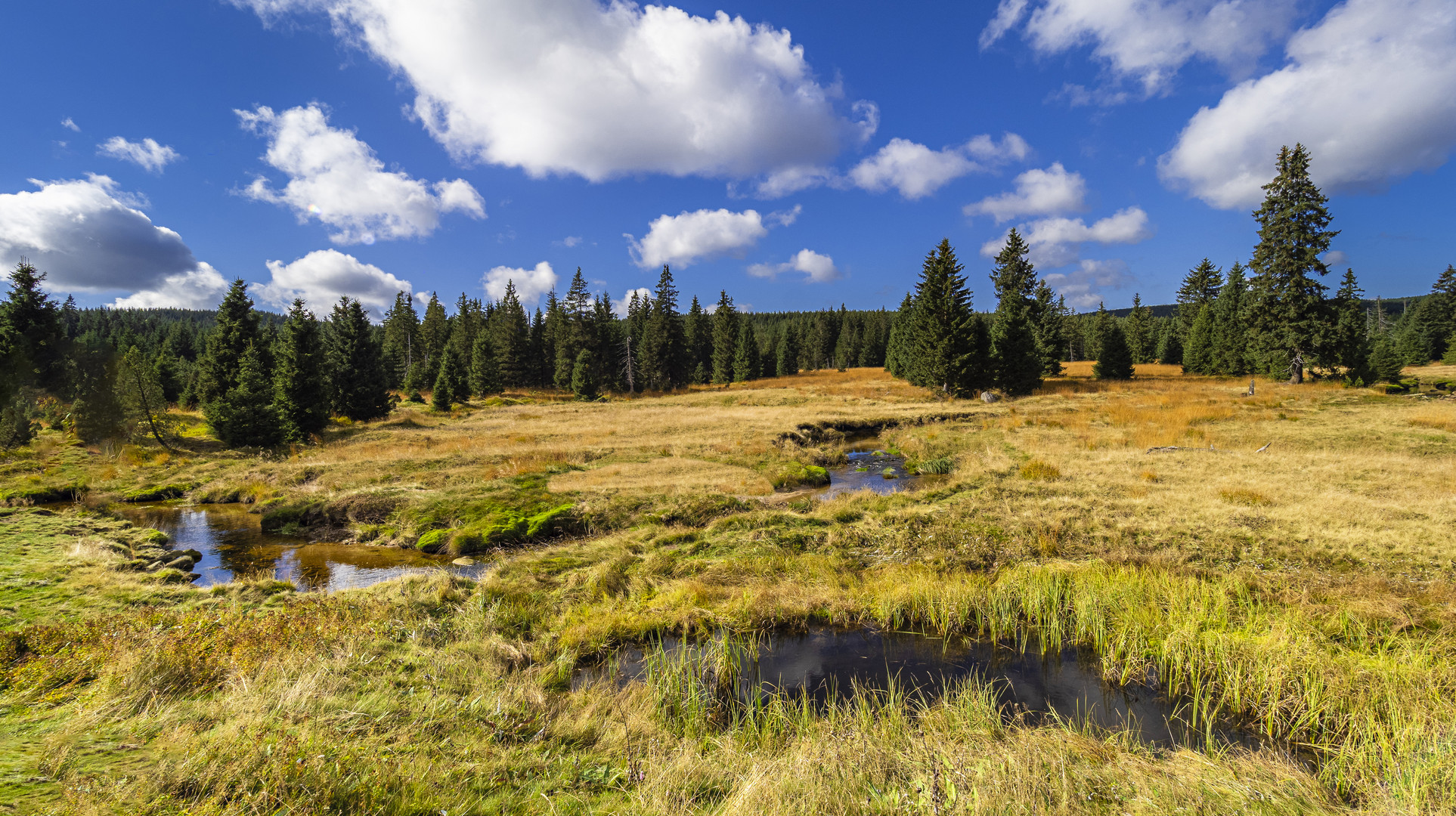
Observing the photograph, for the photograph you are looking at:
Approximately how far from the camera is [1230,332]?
5578 centimetres

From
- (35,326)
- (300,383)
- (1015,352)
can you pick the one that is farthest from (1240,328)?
(35,326)

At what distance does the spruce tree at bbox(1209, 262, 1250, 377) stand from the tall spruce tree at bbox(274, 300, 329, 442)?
7993 centimetres

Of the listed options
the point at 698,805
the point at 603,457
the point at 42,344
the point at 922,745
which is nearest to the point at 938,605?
the point at 922,745

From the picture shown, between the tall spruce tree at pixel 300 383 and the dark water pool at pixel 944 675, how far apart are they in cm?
3679

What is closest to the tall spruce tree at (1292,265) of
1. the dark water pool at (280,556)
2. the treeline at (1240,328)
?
the treeline at (1240,328)

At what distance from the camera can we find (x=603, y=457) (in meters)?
26.2

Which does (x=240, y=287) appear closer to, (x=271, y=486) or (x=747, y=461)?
(x=271, y=486)

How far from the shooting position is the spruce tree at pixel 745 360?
86.2 meters

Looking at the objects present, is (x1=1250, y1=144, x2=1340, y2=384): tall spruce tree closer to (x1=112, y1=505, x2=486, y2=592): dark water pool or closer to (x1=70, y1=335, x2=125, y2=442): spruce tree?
(x1=112, y1=505, x2=486, y2=592): dark water pool

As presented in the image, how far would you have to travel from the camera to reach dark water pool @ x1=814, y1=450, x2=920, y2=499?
Result: 20.3 metres

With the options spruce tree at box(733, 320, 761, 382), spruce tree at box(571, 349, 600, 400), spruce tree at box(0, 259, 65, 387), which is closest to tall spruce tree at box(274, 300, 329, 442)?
spruce tree at box(0, 259, 65, 387)

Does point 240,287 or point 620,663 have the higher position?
point 240,287

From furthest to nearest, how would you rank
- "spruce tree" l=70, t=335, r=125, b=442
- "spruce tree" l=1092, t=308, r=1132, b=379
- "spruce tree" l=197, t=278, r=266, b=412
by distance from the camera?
"spruce tree" l=1092, t=308, r=1132, b=379 → "spruce tree" l=197, t=278, r=266, b=412 → "spruce tree" l=70, t=335, r=125, b=442

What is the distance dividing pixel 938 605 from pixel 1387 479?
15.9m
